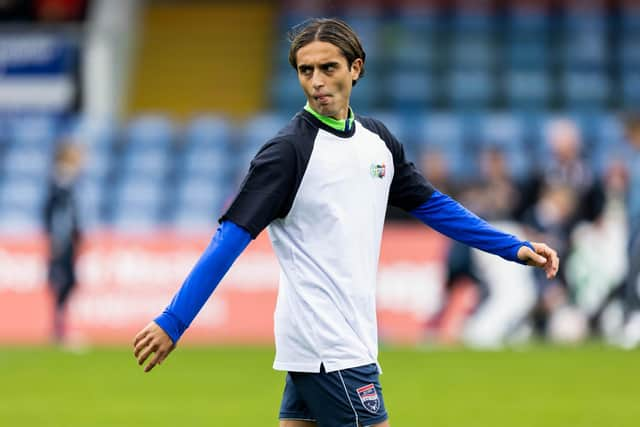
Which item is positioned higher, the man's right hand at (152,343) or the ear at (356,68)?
the ear at (356,68)

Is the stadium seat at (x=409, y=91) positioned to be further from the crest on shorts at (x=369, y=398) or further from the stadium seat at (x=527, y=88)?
the crest on shorts at (x=369, y=398)

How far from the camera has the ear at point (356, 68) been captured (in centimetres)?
473

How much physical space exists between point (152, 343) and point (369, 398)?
32.7 inches

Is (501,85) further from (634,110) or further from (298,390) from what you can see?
(298,390)

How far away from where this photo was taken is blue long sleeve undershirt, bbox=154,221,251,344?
4344mm

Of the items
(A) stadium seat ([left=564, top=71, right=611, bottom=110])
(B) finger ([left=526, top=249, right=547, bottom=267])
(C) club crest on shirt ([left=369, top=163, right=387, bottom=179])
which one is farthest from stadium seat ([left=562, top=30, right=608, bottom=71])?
(C) club crest on shirt ([left=369, top=163, right=387, bottom=179])

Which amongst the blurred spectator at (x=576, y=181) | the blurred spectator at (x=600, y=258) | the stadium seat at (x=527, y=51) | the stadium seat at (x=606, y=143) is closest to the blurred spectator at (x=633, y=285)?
the blurred spectator at (x=600, y=258)

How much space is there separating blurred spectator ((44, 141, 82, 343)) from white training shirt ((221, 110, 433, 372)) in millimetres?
10976

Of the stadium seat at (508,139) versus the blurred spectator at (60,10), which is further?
the blurred spectator at (60,10)

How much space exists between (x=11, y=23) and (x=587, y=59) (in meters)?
10.3

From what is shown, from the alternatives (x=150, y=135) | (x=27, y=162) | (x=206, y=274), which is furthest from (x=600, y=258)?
(x=206, y=274)

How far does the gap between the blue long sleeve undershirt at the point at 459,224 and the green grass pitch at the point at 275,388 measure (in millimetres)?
3561

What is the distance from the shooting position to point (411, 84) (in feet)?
73.6

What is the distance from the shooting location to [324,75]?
4.62 m
